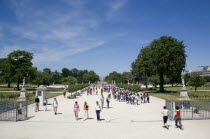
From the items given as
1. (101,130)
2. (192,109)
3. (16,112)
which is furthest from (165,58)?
(16,112)

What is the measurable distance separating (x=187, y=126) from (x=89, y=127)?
22.5ft

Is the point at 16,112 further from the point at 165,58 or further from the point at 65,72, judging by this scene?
the point at 65,72

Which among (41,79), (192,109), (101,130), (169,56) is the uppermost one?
(169,56)

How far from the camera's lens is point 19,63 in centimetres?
5550

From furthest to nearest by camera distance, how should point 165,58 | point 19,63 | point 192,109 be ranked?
point 19,63 < point 165,58 < point 192,109

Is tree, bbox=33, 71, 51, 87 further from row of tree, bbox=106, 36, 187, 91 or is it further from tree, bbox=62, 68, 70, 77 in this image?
tree, bbox=62, 68, 70, 77

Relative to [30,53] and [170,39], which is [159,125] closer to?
[170,39]

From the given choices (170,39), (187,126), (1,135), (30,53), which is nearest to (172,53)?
(170,39)

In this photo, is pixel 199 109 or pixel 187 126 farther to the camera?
pixel 199 109

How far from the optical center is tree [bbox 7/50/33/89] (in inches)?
2067

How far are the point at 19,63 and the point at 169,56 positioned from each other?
146ft

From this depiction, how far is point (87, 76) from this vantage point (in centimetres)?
13200

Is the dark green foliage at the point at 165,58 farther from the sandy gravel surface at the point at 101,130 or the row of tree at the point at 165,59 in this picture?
the sandy gravel surface at the point at 101,130

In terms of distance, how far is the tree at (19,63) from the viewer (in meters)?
52.5
